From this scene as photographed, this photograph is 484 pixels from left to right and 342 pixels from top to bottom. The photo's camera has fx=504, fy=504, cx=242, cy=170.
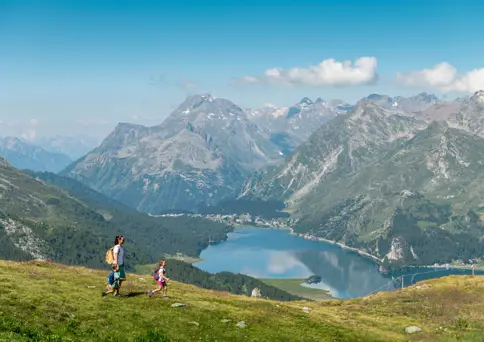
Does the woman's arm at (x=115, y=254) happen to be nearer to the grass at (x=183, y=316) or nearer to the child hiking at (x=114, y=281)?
the child hiking at (x=114, y=281)

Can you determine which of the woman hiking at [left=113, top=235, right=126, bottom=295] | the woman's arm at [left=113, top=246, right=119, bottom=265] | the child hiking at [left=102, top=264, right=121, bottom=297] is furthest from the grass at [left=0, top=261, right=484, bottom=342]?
the woman's arm at [left=113, top=246, right=119, bottom=265]

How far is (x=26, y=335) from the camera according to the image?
37.3 meters

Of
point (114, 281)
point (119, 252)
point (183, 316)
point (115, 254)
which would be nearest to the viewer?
point (183, 316)

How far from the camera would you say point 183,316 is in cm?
5206

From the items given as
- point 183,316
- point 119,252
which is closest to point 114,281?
point 119,252

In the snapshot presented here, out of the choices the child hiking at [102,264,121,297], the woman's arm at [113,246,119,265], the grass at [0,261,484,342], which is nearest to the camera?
the grass at [0,261,484,342]

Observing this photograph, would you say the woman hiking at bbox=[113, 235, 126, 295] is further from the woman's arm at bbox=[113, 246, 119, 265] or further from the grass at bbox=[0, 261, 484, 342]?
Result: the grass at bbox=[0, 261, 484, 342]

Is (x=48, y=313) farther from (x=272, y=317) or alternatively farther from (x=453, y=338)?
(x=453, y=338)

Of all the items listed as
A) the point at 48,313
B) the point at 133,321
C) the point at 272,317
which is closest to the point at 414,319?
the point at 272,317

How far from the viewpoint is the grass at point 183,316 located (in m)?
43.2

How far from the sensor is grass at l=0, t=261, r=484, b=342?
Result: 1700 inches

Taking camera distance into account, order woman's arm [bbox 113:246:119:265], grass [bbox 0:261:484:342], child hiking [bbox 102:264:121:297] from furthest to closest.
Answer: child hiking [bbox 102:264:121:297]
woman's arm [bbox 113:246:119:265]
grass [bbox 0:261:484:342]

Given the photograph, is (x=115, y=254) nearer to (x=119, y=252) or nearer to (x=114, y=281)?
(x=119, y=252)

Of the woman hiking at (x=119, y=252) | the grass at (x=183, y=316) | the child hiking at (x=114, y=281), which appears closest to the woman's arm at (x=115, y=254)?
the woman hiking at (x=119, y=252)
